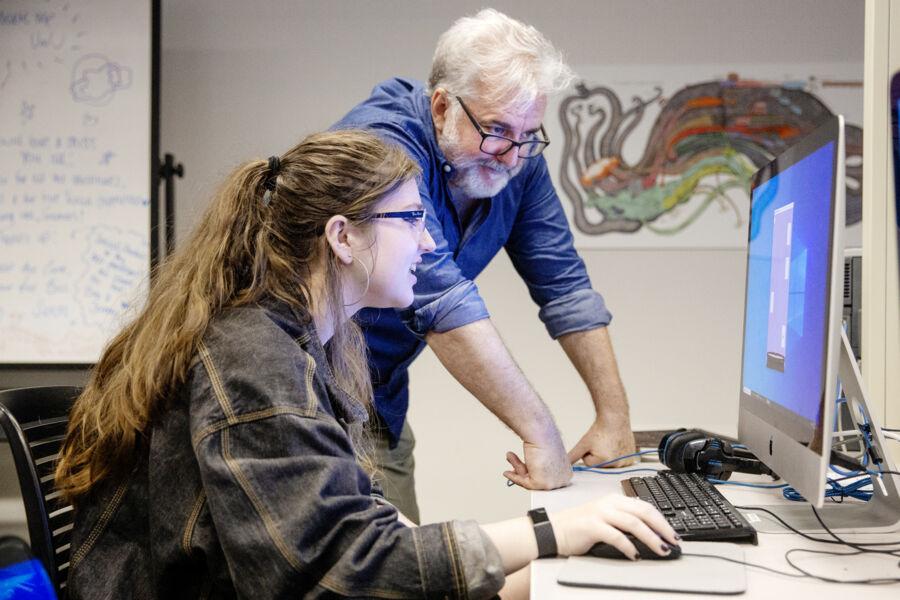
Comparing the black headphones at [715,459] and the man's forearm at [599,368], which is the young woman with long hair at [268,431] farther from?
the man's forearm at [599,368]

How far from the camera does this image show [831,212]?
89 cm

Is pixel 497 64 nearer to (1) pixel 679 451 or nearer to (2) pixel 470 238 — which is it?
(2) pixel 470 238

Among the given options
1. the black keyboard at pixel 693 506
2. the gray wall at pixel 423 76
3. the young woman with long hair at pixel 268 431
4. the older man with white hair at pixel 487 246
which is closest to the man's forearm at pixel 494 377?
the older man with white hair at pixel 487 246

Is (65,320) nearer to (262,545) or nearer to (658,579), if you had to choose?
(262,545)

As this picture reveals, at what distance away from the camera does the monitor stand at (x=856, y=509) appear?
104 cm

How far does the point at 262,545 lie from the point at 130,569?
0.23 meters

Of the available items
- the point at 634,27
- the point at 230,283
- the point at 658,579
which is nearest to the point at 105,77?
the point at 634,27

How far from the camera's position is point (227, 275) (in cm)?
101

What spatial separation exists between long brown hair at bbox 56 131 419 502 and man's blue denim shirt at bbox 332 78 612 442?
1.46 ft

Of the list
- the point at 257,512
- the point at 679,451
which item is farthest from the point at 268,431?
the point at 679,451

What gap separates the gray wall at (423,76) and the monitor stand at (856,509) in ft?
5.79

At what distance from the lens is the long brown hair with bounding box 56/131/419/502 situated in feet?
3.05

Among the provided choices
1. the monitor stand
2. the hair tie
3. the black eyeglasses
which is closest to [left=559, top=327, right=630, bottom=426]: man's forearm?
the black eyeglasses

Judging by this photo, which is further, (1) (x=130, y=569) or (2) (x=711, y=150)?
(2) (x=711, y=150)
